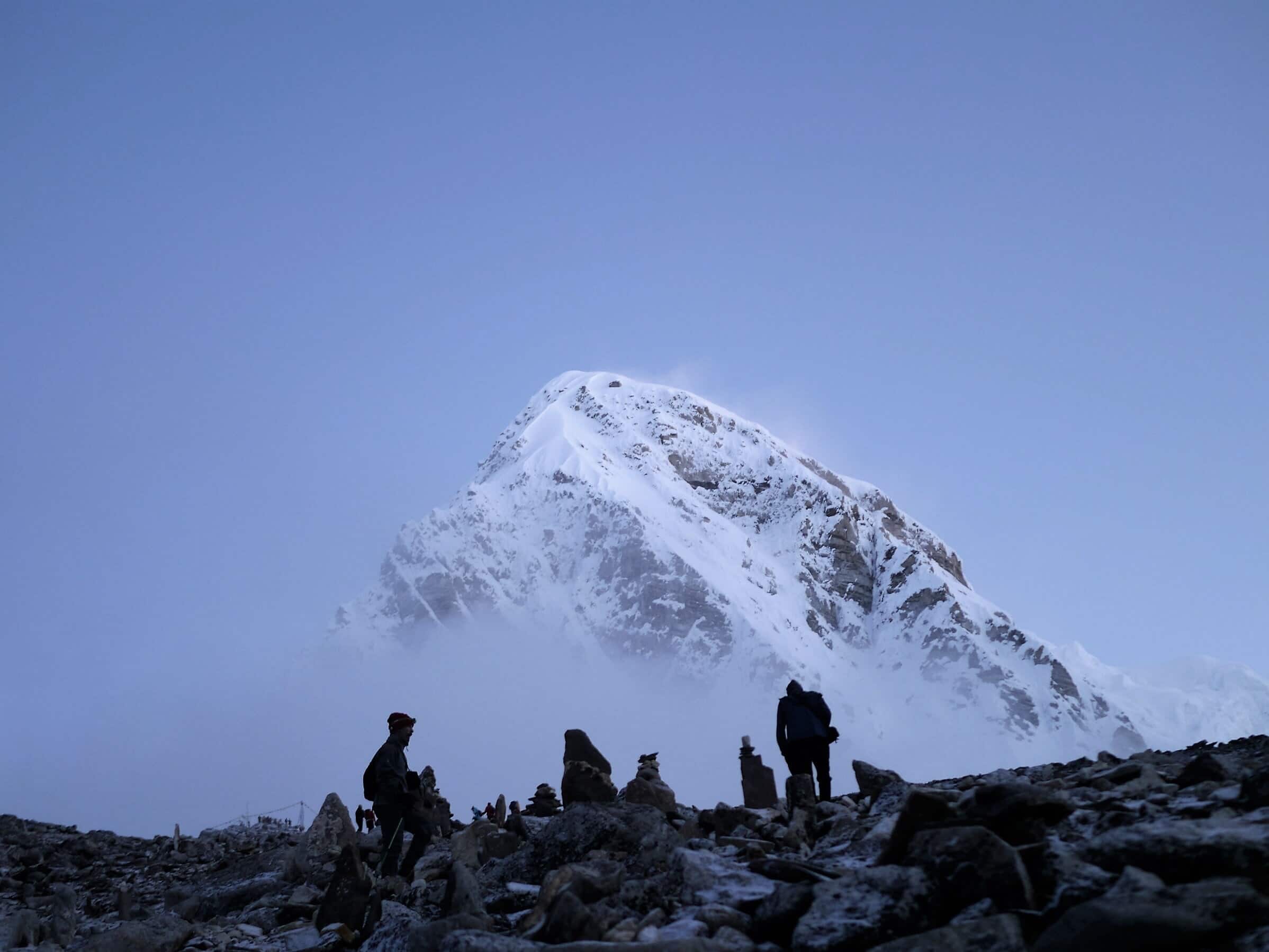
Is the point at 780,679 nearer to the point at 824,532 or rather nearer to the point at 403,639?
the point at 824,532

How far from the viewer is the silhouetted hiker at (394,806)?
875 cm

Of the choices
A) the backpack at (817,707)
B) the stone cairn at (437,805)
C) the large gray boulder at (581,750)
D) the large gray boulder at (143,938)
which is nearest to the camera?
the large gray boulder at (143,938)

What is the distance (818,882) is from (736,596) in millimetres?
154406

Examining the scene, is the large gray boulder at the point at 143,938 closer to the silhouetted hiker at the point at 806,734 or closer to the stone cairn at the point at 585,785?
the stone cairn at the point at 585,785

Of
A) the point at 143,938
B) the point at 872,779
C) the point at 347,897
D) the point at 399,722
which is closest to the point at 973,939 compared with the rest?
the point at 347,897

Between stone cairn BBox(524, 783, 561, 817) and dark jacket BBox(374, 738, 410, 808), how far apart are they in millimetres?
2981

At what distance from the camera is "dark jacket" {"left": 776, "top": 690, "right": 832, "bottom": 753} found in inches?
431

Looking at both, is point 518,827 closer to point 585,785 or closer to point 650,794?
point 650,794

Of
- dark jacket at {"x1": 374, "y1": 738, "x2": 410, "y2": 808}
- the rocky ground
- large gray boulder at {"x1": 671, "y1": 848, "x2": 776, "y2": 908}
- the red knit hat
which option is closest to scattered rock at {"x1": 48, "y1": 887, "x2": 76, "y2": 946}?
the rocky ground

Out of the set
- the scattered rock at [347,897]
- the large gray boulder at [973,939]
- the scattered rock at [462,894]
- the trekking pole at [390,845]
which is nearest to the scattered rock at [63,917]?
the trekking pole at [390,845]

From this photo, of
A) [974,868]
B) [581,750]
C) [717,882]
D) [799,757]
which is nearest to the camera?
[974,868]

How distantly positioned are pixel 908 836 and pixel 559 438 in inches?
7237

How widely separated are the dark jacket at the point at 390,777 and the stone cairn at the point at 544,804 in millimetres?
2981

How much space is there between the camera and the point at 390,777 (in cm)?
880
